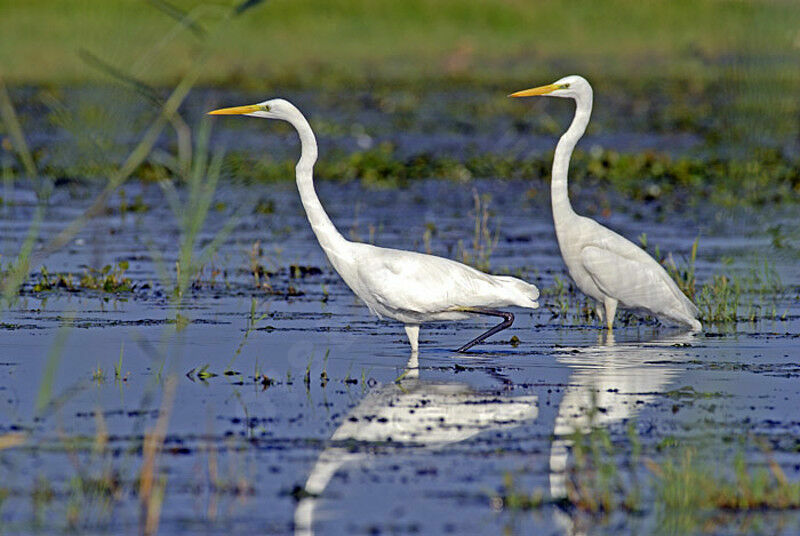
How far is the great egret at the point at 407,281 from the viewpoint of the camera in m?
8.27

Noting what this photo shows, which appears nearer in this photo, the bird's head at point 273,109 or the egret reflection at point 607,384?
the egret reflection at point 607,384

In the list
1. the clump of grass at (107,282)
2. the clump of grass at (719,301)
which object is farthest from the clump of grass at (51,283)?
the clump of grass at (719,301)

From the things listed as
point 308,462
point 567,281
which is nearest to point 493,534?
point 308,462

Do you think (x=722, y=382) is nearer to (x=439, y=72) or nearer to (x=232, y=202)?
(x=232, y=202)

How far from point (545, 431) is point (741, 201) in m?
1.42

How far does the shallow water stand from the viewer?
5191 mm

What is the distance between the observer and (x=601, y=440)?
20.3ft

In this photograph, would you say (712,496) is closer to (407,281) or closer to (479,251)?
(407,281)

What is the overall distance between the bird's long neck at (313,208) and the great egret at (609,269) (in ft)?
5.59

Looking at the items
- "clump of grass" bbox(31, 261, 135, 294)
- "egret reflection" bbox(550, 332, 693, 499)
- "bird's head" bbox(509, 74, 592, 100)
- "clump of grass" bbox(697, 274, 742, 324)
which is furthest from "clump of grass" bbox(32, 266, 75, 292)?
"clump of grass" bbox(697, 274, 742, 324)

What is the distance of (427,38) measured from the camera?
37.9m

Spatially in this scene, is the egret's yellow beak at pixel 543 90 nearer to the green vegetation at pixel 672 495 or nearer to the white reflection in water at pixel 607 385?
the white reflection in water at pixel 607 385

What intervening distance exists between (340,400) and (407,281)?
1340mm

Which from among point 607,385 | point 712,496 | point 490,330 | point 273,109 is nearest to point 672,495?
point 712,496
